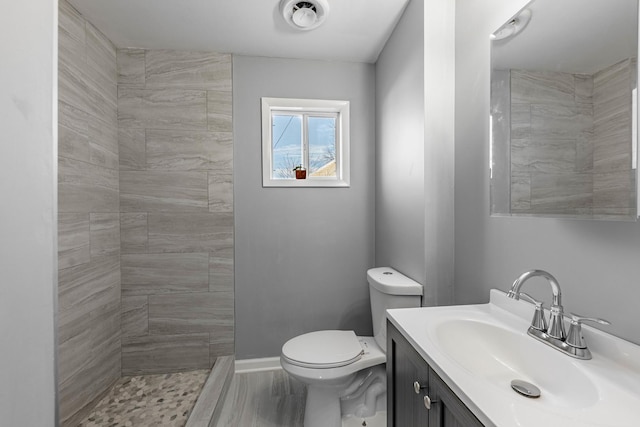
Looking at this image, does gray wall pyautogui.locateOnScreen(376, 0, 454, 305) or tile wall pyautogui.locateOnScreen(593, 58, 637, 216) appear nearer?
tile wall pyautogui.locateOnScreen(593, 58, 637, 216)

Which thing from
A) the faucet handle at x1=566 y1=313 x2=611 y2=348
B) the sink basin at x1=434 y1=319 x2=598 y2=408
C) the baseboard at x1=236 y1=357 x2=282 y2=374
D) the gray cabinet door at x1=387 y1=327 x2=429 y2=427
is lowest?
the baseboard at x1=236 y1=357 x2=282 y2=374

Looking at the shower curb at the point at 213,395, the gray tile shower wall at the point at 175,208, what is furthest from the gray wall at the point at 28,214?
the gray tile shower wall at the point at 175,208

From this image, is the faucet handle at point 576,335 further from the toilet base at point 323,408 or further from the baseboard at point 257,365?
the baseboard at point 257,365

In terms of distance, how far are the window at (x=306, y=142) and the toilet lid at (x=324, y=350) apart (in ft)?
3.51

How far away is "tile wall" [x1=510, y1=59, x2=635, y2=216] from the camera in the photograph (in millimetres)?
747

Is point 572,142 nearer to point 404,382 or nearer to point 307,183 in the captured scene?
point 404,382

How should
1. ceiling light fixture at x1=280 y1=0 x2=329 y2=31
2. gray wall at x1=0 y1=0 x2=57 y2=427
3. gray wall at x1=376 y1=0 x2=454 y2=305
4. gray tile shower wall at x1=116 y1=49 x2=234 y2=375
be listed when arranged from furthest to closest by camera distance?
gray tile shower wall at x1=116 y1=49 x2=234 y2=375, ceiling light fixture at x1=280 y1=0 x2=329 y2=31, gray wall at x1=376 y1=0 x2=454 y2=305, gray wall at x1=0 y1=0 x2=57 y2=427

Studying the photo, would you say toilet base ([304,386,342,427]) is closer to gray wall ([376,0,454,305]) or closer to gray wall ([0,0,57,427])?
gray wall ([376,0,454,305])

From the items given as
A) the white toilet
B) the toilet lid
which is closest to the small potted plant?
the white toilet

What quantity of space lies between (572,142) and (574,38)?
305 millimetres

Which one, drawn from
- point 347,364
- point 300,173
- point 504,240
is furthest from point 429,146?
point 347,364

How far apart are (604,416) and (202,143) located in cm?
229

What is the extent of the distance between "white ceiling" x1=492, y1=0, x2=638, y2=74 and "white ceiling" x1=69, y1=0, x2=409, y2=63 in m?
Result: 0.88

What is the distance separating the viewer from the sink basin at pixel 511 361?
0.74 metres
